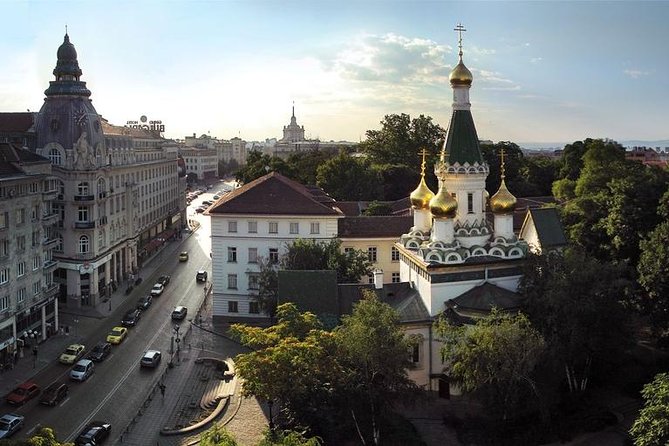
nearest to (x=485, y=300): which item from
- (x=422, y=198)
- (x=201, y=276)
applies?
(x=422, y=198)

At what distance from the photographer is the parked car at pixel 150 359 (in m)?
40.7

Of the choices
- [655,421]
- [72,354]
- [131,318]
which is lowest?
[72,354]

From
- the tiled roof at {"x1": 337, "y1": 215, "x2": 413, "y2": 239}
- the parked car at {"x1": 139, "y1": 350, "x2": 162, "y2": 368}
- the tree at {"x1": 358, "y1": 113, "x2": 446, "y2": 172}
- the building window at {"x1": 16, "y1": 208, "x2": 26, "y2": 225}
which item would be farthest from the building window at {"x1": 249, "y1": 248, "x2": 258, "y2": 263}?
the tree at {"x1": 358, "y1": 113, "x2": 446, "y2": 172}

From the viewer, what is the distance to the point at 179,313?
50500 mm

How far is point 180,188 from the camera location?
92250mm

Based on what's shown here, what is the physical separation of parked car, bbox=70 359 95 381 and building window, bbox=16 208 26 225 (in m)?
9.85

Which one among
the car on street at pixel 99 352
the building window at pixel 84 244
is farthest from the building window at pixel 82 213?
the car on street at pixel 99 352

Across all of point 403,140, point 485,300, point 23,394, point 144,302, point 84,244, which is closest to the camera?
point 485,300

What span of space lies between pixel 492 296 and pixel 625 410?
27.5 feet

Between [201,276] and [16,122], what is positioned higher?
[16,122]

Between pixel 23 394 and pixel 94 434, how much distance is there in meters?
7.41

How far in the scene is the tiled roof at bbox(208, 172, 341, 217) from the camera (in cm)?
5022

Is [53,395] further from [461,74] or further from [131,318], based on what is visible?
[461,74]

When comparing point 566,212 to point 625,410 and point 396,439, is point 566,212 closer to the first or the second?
point 625,410
